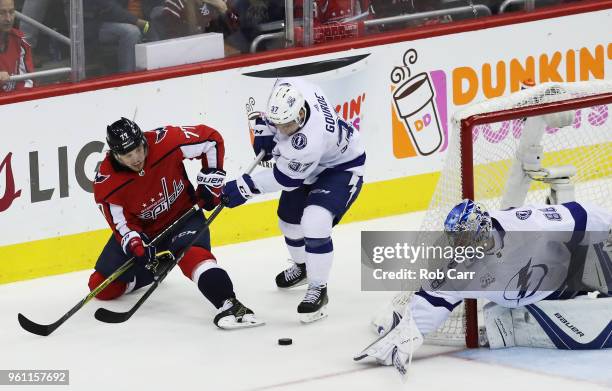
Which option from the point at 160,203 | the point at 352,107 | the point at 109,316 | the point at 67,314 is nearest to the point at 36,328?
the point at 67,314

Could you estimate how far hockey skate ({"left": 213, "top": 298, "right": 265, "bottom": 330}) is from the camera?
18.7 feet

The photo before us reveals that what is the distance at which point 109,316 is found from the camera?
568 centimetres

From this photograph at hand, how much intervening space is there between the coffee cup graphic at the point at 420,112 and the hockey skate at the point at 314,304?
5.85 ft

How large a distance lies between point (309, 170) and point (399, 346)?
3.05ft

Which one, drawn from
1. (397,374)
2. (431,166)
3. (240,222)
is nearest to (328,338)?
(397,374)

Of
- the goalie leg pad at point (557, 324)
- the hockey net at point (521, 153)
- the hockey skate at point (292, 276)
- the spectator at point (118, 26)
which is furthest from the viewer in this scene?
the spectator at point (118, 26)

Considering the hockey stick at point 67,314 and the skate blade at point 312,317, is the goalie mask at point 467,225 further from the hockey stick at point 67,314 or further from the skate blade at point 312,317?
the hockey stick at point 67,314

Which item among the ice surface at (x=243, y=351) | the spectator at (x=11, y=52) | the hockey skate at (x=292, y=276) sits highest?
the spectator at (x=11, y=52)

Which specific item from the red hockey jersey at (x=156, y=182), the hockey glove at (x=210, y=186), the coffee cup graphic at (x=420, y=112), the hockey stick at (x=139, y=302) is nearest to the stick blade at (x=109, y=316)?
the hockey stick at (x=139, y=302)

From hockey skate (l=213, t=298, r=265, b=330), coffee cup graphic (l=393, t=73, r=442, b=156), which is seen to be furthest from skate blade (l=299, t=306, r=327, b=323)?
coffee cup graphic (l=393, t=73, r=442, b=156)

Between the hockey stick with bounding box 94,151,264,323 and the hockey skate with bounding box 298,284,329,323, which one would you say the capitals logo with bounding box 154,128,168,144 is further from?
the hockey skate with bounding box 298,284,329,323

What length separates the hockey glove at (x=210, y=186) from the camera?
589 cm

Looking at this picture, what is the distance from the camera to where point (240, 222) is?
7.02 metres

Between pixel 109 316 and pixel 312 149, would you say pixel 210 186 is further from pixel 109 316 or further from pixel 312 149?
pixel 109 316
